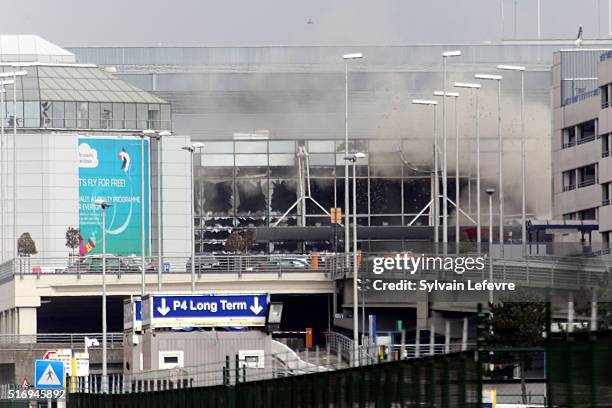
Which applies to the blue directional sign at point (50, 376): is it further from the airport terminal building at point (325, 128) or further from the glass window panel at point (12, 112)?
the airport terminal building at point (325, 128)

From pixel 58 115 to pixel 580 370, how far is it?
13826 cm

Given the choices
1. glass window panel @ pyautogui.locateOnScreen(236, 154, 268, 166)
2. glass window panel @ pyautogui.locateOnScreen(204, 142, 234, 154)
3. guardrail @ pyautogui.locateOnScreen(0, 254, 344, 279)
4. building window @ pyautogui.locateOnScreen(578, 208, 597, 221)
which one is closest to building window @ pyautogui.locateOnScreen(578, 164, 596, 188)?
building window @ pyautogui.locateOnScreen(578, 208, 597, 221)

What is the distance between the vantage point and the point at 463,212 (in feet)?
545

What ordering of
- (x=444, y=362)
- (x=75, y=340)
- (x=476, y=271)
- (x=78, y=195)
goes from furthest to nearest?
(x=78, y=195) < (x=75, y=340) < (x=476, y=271) < (x=444, y=362)

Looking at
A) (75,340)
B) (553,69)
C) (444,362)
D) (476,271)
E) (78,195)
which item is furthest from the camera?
(553,69)

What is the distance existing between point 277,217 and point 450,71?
63.6 ft

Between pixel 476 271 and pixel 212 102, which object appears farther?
pixel 212 102

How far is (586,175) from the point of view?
144m

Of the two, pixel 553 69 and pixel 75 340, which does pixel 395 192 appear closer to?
pixel 553 69

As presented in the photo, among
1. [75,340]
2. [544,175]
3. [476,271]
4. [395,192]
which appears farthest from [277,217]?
[476,271]

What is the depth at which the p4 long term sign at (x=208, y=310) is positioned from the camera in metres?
66.3

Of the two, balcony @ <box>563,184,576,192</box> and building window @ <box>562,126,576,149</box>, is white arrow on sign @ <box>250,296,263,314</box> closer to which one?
balcony @ <box>563,184,576,192</box>

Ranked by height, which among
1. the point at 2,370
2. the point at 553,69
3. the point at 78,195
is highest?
→ the point at 553,69

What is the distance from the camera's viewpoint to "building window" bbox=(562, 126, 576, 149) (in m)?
148
